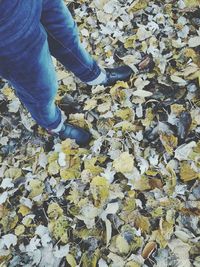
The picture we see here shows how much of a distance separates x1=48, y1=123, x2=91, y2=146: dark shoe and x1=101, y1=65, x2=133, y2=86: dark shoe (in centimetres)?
33

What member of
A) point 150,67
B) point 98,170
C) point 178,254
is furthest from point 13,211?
point 150,67

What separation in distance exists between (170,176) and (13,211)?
0.82 m

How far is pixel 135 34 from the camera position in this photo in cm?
230

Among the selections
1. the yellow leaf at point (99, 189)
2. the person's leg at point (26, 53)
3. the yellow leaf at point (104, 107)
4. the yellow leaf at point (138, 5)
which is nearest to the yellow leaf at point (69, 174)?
the yellow leaf at point (99, 189)

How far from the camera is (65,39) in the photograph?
1.56m

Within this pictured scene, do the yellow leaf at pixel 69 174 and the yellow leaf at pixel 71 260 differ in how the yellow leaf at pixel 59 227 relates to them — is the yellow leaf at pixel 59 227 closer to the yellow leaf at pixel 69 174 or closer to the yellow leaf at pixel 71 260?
the yellow leaf at pixel 71 260

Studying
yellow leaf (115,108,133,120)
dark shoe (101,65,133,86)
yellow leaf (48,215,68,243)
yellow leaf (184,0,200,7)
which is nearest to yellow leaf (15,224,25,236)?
yellow leaf (48,215,68,243)

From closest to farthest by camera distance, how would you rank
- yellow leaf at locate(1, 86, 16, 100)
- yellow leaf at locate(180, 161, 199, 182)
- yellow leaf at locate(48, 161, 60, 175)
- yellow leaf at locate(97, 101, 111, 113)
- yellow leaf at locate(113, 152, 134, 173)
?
yellow leaf at locate(180, 161, 199, 182) → yellow leaf at locate(113, 152, 134, 173) → yellow leaf at locate(48, 161, 60, 175) → yellow leaf at locate(97, 101, 111, 113) → yellow leaf at locate(1, 86, 16, 100)

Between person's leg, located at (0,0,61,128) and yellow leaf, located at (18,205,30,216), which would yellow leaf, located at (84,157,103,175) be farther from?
person's leg, located at (0,0,61,128)

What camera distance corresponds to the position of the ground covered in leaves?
167cm

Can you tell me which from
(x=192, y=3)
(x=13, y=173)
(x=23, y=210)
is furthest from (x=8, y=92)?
(x=192, y=3)

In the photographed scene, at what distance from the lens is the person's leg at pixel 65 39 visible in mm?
1415

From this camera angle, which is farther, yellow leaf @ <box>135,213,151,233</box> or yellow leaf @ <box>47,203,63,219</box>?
yellow leaf @ <box>47,203,63,219</box>

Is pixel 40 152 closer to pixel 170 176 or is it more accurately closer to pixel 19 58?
pixel 170 176
